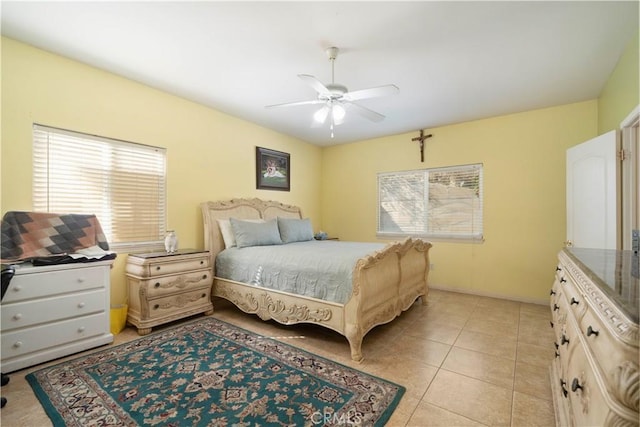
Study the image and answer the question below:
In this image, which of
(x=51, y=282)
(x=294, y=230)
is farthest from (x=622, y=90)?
(x=51, y=282)

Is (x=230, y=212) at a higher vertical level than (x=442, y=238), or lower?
higher

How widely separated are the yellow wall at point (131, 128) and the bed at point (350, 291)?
0.29 meters

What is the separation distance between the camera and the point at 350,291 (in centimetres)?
229

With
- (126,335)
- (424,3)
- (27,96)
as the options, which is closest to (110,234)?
(126,335)

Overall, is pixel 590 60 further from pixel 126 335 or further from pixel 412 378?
pixel 126 335

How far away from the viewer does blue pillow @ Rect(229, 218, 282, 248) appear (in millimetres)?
3502

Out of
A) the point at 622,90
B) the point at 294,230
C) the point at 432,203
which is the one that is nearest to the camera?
the point at 622,90

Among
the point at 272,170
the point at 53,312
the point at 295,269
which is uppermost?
the point at 272,170

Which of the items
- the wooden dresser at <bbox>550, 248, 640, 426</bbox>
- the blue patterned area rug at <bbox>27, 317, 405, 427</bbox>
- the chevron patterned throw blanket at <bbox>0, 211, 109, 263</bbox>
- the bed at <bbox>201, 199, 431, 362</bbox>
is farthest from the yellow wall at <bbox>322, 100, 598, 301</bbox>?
the chevron patterned throw blanket at <bbox>0, 211, 109, 263</bbox>

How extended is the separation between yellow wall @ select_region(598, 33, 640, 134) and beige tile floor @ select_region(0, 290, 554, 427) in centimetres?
219

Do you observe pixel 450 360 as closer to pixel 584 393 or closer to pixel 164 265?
pixel 584 393

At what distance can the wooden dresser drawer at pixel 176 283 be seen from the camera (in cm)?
276

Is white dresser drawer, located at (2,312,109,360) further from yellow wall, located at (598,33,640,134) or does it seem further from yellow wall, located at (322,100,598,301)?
yellow wall, located at (598,33,640,134)

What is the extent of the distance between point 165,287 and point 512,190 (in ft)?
15.1
